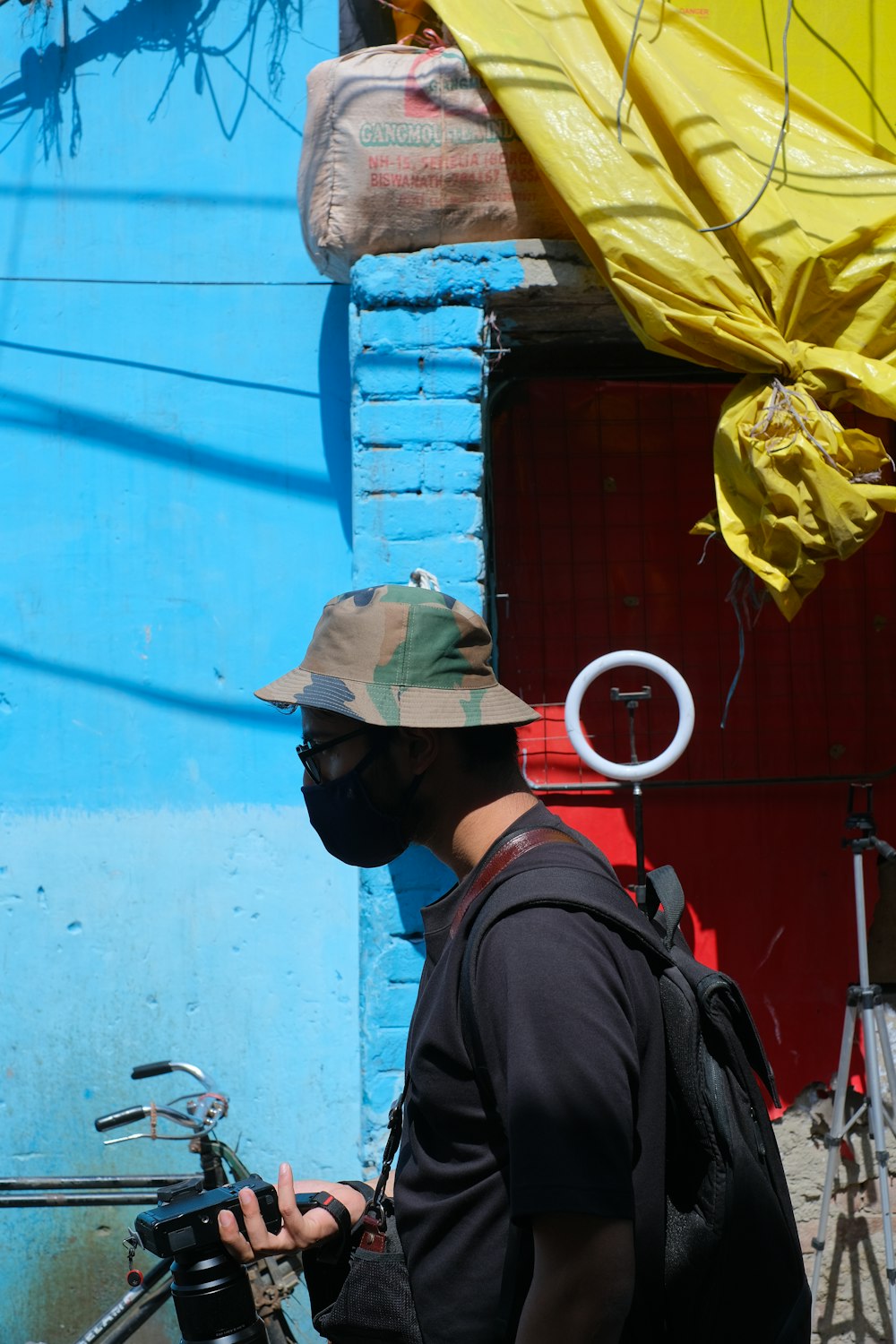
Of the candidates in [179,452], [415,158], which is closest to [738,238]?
[415,158]

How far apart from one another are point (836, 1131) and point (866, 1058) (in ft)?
0.84

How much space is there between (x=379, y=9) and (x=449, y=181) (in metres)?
1.00

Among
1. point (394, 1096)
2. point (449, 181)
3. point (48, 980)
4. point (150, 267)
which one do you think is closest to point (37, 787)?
point (48, 980)

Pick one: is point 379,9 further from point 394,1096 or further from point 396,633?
point 394,1096

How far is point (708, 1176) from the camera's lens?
1.33 metres

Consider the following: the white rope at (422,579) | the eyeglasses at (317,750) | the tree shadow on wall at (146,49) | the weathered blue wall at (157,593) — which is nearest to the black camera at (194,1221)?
the eyeglasses at (317,750)

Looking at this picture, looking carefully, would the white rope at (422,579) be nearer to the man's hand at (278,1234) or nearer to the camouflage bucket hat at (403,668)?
the camouflage bucket hat at (403,668)

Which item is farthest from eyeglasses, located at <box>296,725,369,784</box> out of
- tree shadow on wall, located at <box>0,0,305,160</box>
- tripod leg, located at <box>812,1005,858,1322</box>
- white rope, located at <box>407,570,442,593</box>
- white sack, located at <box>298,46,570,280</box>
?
tree shadow on wall, located at <box>0,0,305,160</box>

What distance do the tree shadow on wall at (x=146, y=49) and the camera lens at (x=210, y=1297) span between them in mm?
3198

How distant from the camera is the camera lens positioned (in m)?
1.61

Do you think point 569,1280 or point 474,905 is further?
point 474,905

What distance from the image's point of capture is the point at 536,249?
2.84 metres

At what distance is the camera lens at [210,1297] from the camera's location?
1.61m

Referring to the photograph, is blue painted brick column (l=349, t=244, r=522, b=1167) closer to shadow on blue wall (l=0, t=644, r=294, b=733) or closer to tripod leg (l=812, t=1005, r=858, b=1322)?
shadow on blue wall (l=0, t=644, r=294, b=733)
